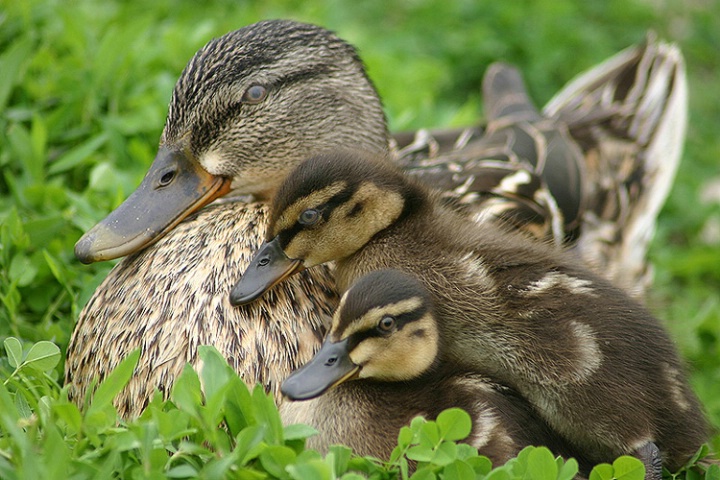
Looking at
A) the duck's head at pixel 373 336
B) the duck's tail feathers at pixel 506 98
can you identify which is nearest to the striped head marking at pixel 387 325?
the duck's head at pixel 373 336

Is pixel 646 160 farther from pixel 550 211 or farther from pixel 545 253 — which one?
pixel 545 253

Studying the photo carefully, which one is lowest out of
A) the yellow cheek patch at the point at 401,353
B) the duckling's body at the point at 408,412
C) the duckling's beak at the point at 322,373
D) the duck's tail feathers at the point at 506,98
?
the duck's tail feathers at the point at 506,98

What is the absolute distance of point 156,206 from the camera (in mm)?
2559

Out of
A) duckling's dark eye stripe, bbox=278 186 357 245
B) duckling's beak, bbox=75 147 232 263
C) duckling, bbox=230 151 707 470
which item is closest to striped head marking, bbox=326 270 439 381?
duckling, bbox=230 151 707 470

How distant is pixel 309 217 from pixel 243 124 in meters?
0.52

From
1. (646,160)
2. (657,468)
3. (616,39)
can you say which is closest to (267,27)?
(657,468)

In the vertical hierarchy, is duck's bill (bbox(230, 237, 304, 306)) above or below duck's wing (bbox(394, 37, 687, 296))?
above

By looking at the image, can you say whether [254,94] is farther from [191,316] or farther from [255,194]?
[191,316]

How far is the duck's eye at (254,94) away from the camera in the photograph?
269cm

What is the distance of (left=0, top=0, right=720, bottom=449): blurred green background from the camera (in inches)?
114

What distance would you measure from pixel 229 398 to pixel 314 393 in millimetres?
177

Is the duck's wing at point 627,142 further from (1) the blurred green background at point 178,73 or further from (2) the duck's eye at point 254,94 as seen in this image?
(2) the duck's eye at point 254,94

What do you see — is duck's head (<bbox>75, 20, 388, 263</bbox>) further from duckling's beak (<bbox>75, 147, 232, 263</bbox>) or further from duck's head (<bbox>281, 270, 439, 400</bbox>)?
duck's head (<bbox>281, 270, 439, 400</bbox>)

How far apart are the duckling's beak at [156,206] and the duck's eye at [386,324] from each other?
75cm
